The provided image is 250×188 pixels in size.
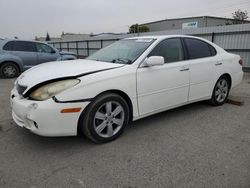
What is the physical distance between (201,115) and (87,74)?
8.09ft

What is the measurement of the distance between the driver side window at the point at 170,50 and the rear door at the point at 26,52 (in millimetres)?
7577

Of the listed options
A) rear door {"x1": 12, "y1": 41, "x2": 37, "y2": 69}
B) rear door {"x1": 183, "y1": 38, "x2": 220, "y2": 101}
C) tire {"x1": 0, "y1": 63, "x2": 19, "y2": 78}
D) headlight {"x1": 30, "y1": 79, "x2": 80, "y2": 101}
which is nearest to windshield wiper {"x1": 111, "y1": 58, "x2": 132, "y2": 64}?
headlight {"x1": 30, "y1": 79, "x2": 80, "y2": 101}

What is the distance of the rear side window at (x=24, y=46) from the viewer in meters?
9.45

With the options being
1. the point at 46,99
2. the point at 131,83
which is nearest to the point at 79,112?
the point at 46,99

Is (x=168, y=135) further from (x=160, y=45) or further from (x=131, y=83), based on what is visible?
(x=160, y=45)

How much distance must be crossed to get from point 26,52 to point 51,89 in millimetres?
7964

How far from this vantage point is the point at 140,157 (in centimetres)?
271

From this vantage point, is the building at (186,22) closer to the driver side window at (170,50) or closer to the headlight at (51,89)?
the driver side window at (170,50)

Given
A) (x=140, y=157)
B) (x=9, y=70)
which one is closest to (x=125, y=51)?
(x=140, y=157)

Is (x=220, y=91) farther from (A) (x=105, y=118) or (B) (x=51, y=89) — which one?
(B) (x=51, y=89)

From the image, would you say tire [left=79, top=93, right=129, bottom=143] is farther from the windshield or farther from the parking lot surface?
the windshield

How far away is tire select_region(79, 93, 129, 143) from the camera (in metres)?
2.84

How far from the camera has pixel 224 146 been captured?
117 inches

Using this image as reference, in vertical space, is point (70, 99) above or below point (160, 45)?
below
